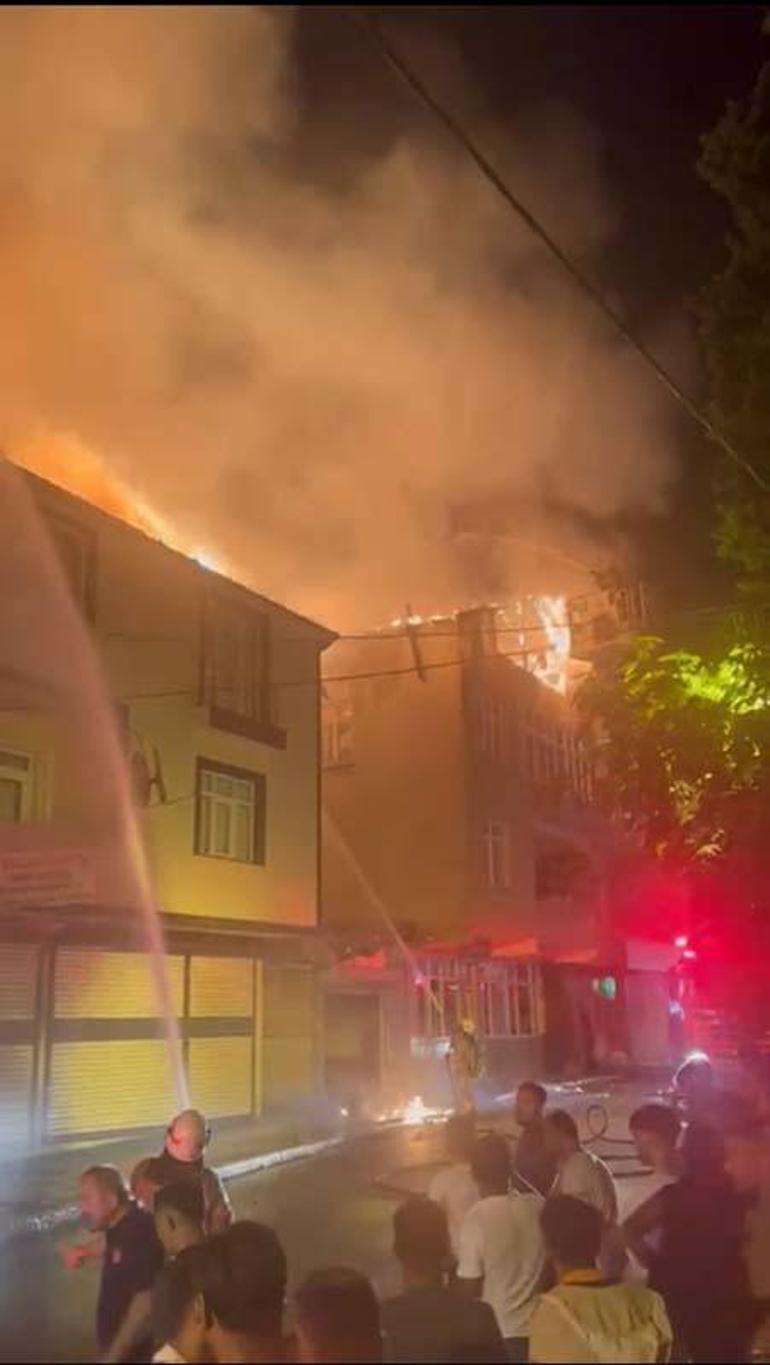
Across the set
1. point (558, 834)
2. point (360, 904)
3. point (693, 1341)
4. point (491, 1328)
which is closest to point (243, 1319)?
point (491, 1328)

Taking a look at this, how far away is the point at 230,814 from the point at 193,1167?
16282 mm

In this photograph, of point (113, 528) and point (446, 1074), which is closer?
point (113, 528)

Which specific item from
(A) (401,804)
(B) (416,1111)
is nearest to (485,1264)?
(B) (416,1111)

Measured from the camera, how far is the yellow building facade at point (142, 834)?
17.6 m

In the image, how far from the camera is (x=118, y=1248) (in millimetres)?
4820

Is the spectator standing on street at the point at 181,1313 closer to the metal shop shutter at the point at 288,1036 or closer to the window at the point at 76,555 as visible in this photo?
the window at the point at 76,555

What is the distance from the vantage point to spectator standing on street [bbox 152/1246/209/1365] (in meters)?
3.79

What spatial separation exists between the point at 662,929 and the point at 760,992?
60.5 inches

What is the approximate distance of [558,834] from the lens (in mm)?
37719

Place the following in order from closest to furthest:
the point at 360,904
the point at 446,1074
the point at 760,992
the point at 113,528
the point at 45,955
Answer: the point at 760,992
the point at 45,955
the point at 113,528
the point at 446,1074
the point at 360,904

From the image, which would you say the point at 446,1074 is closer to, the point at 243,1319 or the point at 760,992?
the point at 760,992

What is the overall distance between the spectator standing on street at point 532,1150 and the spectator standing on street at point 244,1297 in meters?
2.82

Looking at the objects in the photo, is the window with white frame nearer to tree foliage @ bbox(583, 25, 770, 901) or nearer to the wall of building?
the wall of building

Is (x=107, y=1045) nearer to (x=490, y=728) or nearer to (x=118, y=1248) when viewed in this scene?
(x=118, y=1248)
